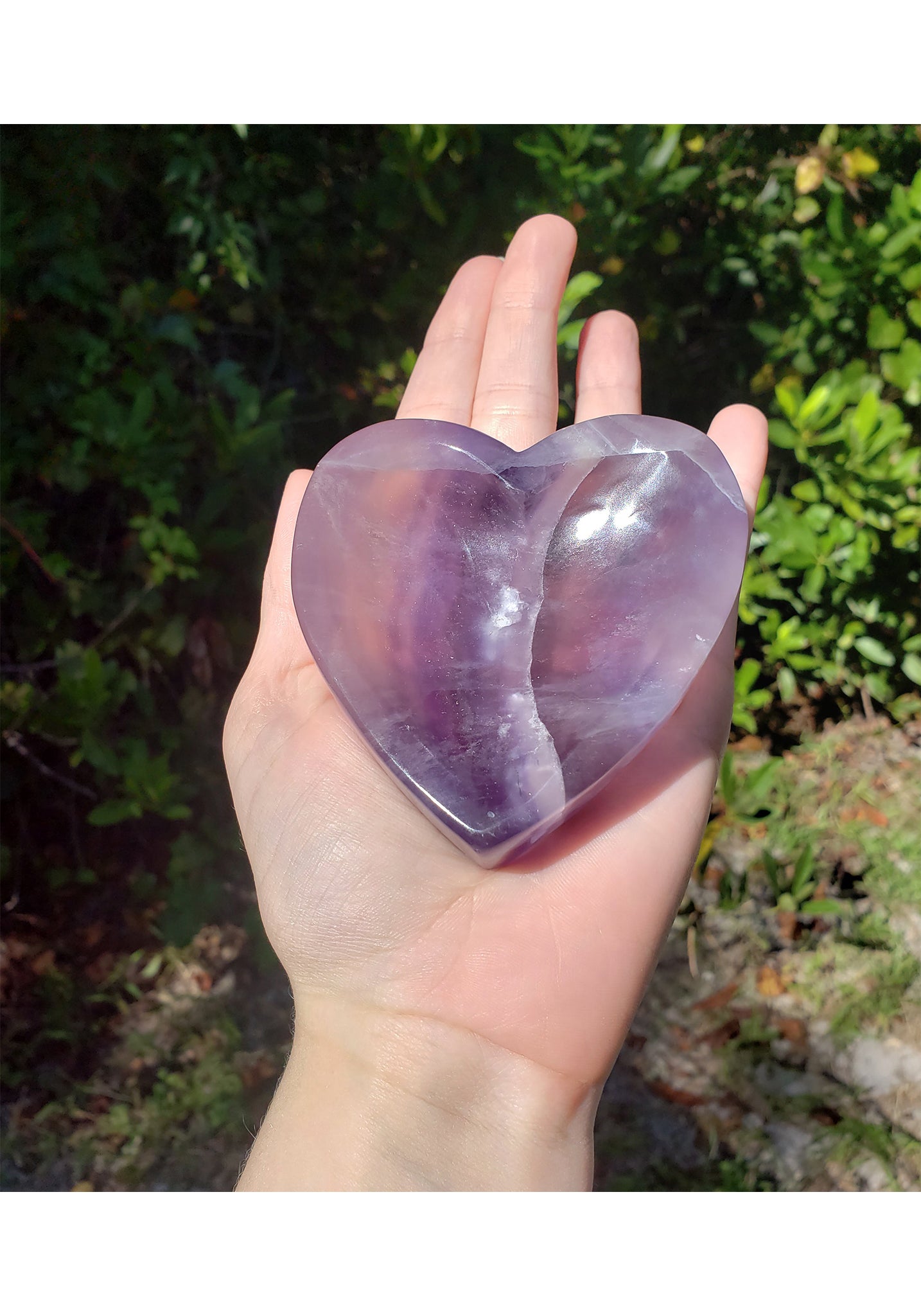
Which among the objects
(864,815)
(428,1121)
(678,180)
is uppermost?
(678,180)

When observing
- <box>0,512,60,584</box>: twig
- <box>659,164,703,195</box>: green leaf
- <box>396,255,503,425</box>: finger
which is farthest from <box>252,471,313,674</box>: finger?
<box>659,164,703,195</box>: green leaf

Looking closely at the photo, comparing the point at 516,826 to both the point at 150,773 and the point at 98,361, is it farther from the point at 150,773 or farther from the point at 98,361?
the point at 98,361

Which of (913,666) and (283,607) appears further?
(913,666)

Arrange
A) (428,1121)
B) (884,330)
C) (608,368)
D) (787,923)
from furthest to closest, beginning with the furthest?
(787,923)
(884,330)
(608,368)
(428,1121)

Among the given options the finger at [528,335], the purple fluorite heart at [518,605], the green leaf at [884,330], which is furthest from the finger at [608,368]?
the green leaf at [884,330]

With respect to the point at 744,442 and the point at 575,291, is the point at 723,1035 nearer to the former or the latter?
the point at 744,442

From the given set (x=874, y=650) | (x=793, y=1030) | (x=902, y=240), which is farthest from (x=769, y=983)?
(x=902, y=240)

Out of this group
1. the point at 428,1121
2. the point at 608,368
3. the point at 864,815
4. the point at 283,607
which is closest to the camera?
the point at 428,1121

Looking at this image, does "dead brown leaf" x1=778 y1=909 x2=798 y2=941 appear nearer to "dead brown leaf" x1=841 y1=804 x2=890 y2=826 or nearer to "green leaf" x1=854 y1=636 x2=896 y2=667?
"dead brown leaf" x1=841 y1=804 x2=890 y2=826

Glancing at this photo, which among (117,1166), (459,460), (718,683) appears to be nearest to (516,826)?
(718,683)
